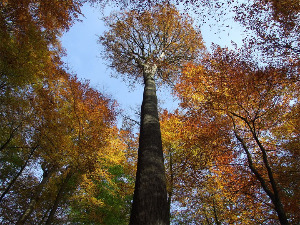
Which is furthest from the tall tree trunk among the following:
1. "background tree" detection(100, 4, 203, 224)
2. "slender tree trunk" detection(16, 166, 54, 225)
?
"slender tree trunk" detection(16, 166, 54, 225)

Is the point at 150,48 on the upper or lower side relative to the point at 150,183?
upper

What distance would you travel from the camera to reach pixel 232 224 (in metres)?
11.2

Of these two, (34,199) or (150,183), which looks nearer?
(150,183)

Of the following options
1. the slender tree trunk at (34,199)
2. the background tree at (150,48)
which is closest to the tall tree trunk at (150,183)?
the background tree at (150,48)

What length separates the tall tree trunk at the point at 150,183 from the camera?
7.91 feet

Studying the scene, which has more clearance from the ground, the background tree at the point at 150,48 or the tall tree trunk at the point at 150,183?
the background tree at the point at 150,48

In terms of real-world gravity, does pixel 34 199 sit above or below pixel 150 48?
below

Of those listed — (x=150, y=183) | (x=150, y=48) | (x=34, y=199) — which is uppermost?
(x=150, y=48)

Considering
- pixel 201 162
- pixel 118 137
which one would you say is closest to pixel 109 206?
pixel 118 137

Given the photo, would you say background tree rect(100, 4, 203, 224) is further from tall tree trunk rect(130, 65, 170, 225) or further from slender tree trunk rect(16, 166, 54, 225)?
slender tree trunk rect(16, 166, 54, 225)

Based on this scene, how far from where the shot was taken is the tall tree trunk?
241cm

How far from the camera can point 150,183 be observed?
281 centimetres

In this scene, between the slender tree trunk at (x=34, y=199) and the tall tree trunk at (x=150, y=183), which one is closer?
the tall tree trunk at (x=150, y=183)

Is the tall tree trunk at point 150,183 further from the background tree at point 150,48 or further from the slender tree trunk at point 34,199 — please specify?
the slender tree trunk at point 34,199
